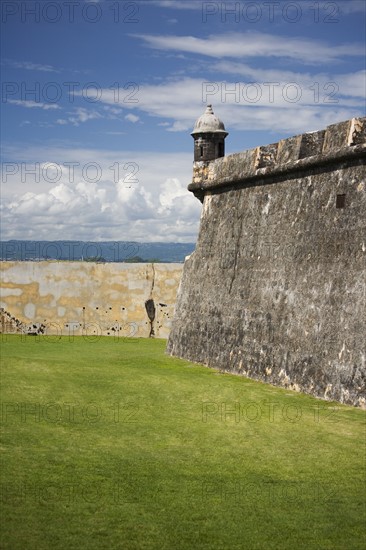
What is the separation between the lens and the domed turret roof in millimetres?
16828

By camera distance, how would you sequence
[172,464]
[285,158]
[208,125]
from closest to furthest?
[172,464]
[285,158]
[208,125]

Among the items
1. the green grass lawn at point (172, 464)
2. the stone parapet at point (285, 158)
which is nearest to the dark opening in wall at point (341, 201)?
the stone parapet at point (285, 158)

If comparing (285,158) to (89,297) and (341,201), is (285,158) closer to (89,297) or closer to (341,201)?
(341,201)

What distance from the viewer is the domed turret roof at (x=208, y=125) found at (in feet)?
55.2

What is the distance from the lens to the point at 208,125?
1688 centimetres

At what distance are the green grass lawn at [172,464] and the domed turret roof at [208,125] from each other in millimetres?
7015

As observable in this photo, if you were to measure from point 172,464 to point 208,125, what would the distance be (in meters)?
11.3

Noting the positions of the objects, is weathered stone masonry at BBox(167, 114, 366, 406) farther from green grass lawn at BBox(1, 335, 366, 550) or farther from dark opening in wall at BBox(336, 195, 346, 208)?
green grass lawn at BBox(1, 335, 366, 550)

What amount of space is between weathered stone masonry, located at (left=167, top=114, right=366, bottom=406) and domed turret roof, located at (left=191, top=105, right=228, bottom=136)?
971 mm

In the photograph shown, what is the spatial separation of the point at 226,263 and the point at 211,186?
2.06 m

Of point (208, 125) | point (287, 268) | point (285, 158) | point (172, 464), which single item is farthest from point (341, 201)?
point (208, 125)

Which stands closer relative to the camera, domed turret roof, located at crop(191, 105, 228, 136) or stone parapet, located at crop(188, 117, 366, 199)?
stone parapet, located at crop(188, 117, 366, 199)

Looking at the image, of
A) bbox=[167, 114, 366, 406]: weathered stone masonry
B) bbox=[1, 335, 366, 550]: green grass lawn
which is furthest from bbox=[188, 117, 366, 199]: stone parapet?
bbox=[1, 335, 366, 550]: green grass lawn

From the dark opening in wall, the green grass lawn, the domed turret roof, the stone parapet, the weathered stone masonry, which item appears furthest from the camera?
the domed turret roof
